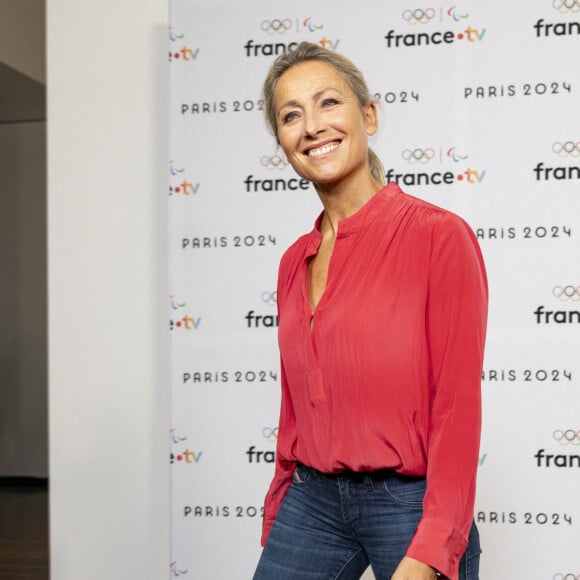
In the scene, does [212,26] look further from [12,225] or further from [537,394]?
[12,225]

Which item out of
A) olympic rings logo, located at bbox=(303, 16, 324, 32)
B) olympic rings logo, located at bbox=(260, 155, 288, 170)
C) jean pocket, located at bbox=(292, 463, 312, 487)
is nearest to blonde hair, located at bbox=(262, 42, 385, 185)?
jean pocket, located at bbox=(292, 463, 312, 487)

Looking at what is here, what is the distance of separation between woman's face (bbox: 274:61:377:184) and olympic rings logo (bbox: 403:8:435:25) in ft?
5.12

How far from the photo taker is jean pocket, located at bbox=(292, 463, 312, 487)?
153 centimetres

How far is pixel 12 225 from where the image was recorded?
683 cm

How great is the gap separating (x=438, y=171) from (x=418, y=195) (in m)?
0.11

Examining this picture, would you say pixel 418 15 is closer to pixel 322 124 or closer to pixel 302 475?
pixel 322 124

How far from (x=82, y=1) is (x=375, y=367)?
254 centimetres

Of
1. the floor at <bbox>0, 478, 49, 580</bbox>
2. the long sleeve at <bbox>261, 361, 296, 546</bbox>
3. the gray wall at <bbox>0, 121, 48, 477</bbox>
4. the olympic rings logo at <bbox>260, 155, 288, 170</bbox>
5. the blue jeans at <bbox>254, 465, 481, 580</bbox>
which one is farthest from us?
the gray wall at <bbox>0, 121, 48, 477</bbox>

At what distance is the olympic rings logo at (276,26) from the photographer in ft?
10.0

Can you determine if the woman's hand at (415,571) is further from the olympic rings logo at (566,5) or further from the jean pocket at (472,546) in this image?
the olympic rings logo at (566,5)

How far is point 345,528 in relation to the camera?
4.83 feet

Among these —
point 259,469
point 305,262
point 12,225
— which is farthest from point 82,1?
point 12,225

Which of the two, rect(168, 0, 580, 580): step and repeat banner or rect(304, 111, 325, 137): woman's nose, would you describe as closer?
rect(304, 111, 325, 137): woman's nose

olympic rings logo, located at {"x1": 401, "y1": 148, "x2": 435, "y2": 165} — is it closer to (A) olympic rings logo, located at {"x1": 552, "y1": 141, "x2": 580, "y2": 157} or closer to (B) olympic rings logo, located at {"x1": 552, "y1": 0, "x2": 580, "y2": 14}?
(A) olympic rings logo, located at {"x1": 552, "y1": 141, "x2": 580, "y2": 157}
